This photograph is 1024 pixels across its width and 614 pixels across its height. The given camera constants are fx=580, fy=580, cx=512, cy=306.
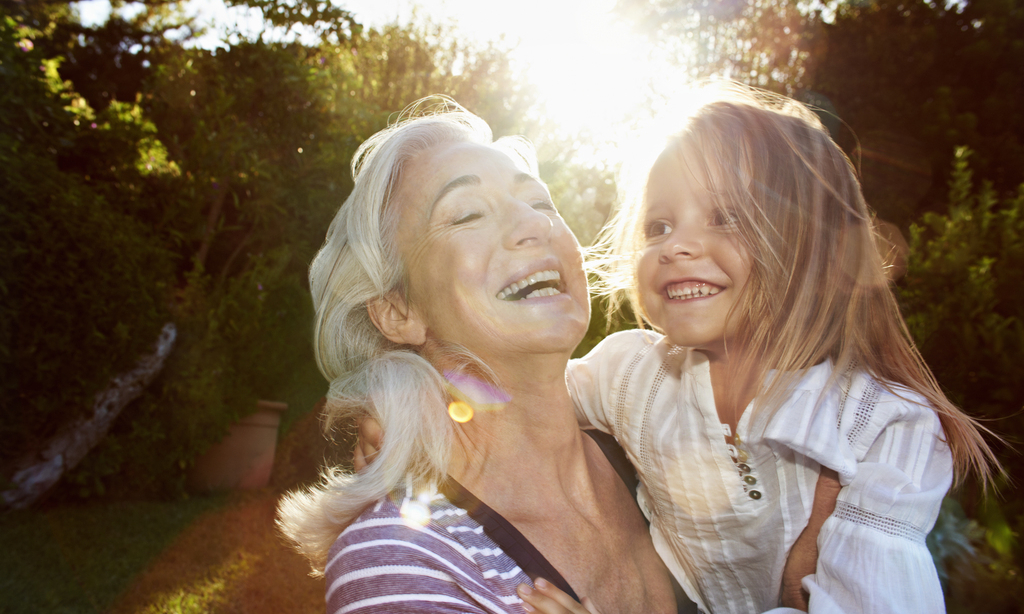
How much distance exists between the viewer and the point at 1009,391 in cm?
245

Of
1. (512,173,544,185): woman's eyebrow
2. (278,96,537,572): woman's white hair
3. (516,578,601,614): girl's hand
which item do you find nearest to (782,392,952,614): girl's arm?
(516,578,601,614): girl's hand

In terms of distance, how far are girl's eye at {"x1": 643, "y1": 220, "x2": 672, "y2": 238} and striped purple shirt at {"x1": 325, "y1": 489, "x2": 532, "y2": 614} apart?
123 centimetres

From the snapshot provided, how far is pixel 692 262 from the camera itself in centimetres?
192

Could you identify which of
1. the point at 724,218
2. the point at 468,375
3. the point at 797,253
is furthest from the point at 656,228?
the point at 468,375

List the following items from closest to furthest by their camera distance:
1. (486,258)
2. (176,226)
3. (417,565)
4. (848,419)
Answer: (417,565) → (848,419) → (486,258) → (176,226)

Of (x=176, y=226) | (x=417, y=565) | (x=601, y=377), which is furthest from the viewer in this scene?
(x=176, y=226)

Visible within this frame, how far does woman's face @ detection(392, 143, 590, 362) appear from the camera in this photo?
180 cm

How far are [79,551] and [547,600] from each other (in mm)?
3948

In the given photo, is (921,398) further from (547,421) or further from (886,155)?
(886,155)

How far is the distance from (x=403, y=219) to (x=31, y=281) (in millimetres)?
3161

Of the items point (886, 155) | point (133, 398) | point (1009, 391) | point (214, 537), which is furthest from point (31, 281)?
point (886, 155)

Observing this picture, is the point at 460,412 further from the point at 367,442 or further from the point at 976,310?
the point at 976,310

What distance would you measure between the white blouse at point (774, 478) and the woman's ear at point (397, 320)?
76cm

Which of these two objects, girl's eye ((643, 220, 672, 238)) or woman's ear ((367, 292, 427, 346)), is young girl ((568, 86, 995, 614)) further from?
woman's ear ((367, 292, 427, 346))
